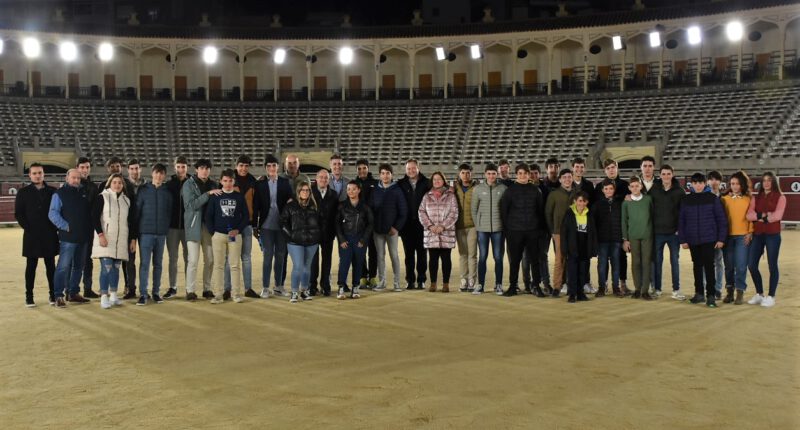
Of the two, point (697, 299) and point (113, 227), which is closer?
point (113, 227)

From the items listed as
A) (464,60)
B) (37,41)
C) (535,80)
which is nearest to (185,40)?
(37,41)

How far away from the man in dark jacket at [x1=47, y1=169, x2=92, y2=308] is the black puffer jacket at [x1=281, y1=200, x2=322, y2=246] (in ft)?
9.17

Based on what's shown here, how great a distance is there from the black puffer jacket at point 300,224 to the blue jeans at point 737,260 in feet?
20.1

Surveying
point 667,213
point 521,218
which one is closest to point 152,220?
point 521,218

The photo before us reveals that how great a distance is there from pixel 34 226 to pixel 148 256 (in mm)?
1582

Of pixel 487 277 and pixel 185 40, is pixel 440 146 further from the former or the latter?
pixel 487 277

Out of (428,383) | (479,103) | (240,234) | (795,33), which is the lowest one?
(428,383)

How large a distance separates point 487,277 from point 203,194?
596 cm

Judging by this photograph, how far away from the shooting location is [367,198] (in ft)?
37.1

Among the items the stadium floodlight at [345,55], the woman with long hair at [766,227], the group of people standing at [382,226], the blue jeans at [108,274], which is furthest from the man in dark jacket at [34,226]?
the stadium floodlight at [345,55]

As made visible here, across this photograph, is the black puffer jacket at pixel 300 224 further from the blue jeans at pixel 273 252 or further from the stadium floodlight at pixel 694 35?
the stadium floodlight at pixel 694 35

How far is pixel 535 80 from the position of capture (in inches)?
1820

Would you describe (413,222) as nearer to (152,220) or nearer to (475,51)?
(152,220)

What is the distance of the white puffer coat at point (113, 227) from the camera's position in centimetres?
950
